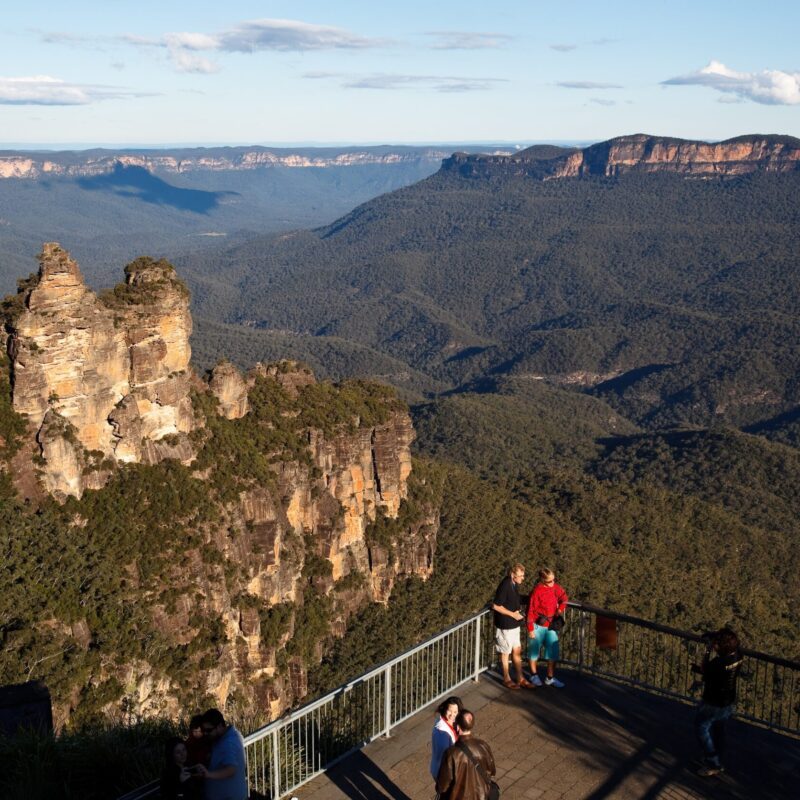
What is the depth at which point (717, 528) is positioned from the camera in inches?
2975

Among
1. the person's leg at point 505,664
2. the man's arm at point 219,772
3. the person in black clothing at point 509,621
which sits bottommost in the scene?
the person's leg at point 505,664

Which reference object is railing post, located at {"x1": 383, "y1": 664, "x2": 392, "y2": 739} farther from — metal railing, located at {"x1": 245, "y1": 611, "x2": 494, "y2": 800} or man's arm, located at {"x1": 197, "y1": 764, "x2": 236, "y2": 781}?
man's arm, located at {"x1": 197, "y1": 764, "x2": 236, "y2": 781}

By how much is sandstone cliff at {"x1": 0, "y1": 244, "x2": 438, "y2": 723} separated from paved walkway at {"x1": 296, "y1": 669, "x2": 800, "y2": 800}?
17.3 meters

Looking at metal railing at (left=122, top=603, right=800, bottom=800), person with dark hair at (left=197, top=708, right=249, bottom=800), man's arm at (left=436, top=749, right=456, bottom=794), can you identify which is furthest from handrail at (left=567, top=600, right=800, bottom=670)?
person with dark hair at (left=197, top=708, right=249, bottom=800)

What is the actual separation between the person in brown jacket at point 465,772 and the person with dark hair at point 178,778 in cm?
311

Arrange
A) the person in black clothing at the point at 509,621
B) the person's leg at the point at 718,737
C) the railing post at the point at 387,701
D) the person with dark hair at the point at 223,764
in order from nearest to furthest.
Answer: the person with dark hair at the point at 223,764
the person's leg at the point at 718,737
the railing post at the point at 387,701
the person in black clothing at the point at 509,621

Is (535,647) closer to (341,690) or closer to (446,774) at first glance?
(341,690)

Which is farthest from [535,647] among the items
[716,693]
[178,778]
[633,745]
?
[178,778]

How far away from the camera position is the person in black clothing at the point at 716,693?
48.3 feet

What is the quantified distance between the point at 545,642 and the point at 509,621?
126 centimetres

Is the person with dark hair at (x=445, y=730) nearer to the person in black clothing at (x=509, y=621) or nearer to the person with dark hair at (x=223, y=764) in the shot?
the person with dark hair at (x=223, y=764)

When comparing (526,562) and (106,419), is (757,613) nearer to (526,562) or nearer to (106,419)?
(526,562)

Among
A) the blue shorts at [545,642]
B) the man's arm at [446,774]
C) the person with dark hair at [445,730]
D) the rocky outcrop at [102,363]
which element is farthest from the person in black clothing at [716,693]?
the rocky outcrop at [102,363]

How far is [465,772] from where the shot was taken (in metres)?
11.9
